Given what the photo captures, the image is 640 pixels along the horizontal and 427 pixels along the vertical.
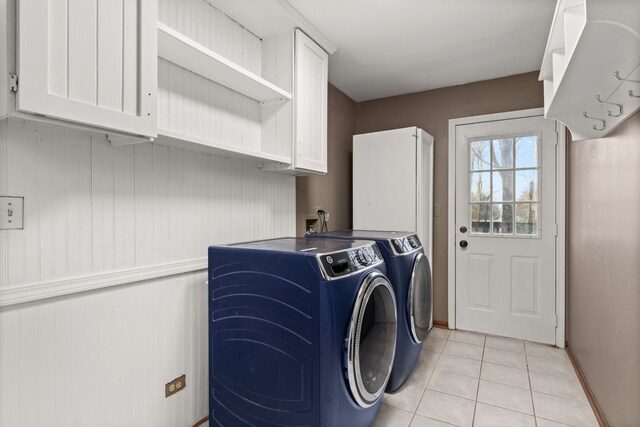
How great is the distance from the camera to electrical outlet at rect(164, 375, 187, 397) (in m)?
1.69

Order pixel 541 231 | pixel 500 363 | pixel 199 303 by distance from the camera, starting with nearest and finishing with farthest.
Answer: pixel 199 303, pixel 500 363, pixel 541 231

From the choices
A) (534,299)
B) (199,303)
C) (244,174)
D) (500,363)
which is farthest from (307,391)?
(534,299)

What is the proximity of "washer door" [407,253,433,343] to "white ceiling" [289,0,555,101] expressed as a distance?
Result: 5.10 feet

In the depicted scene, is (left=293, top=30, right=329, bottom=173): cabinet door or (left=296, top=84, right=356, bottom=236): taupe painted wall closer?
(left=293, top=30, right=329, bottom=173): cabinet door

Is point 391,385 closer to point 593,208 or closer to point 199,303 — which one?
point 199,303

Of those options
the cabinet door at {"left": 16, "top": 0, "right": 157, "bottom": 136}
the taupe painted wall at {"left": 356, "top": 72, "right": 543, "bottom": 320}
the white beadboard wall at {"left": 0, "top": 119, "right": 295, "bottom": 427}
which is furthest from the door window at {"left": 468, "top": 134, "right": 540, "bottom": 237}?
the cabinet door at {"left": 16, "top": 0, "right": 157, "bottom": 136}

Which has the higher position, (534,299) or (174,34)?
(174,34)

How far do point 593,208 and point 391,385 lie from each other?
5.47 ft

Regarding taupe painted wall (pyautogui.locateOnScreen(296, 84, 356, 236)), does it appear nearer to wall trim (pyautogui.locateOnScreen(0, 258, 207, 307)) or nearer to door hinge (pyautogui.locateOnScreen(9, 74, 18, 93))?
wall trim (pyautogui.locateOnScreen(0, 258, 207, 307))

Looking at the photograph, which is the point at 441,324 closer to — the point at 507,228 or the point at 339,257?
the point at 507,228

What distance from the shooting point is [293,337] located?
1438 millimetres

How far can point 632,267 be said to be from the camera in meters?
1.50

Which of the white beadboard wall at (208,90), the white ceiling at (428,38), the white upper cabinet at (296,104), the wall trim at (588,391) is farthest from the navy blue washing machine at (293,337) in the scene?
the white ceiling at (428,38)

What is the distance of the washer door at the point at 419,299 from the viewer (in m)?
2.22
